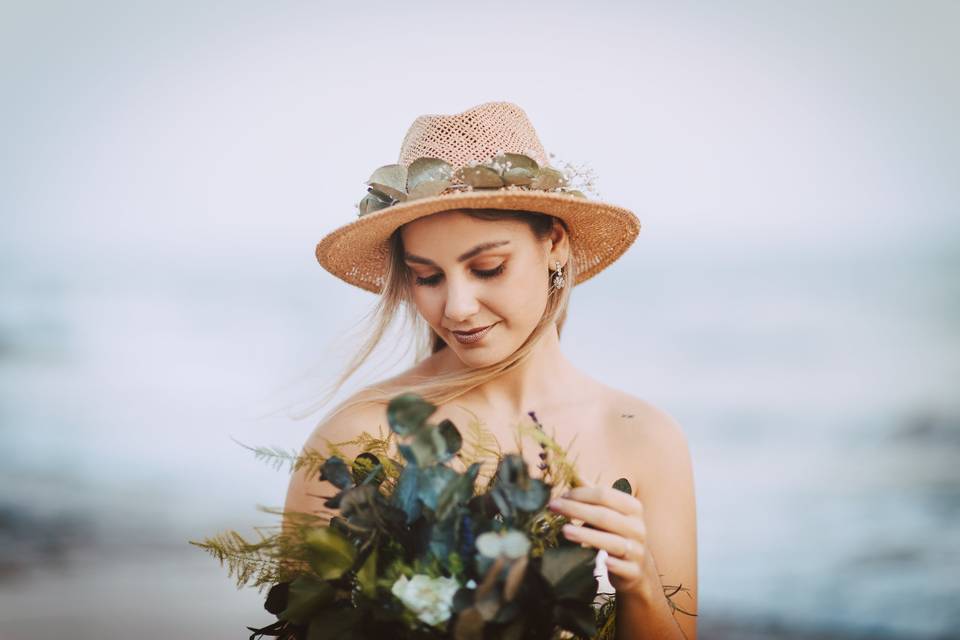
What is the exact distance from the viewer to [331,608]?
1.11m

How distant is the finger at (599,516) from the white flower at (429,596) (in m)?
0.18

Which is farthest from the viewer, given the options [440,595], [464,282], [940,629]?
[940,629]

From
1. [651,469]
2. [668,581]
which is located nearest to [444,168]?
[651,469]

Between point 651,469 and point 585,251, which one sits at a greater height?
point 585,251

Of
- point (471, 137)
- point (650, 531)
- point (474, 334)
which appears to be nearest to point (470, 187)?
point (471, 137)

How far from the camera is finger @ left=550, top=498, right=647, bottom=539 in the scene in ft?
3.72

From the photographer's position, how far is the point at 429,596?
1.02 metres

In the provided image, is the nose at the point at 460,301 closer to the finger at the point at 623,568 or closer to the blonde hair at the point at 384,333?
the blonde hair at the point at 384,333

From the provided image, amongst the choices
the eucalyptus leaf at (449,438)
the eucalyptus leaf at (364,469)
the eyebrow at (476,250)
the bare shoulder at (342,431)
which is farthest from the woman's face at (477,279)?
the eucalyptus leaf at (449,438)

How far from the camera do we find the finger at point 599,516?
44.6 inches

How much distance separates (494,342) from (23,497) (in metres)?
3.25

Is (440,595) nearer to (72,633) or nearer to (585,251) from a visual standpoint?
(585,251)

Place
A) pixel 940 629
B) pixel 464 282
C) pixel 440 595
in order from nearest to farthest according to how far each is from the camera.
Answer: pixel 440 595
pixel 464 282
pixel 940 629

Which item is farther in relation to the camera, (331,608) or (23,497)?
(23,497)
